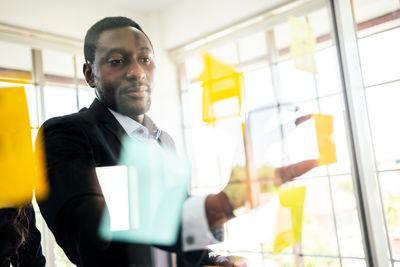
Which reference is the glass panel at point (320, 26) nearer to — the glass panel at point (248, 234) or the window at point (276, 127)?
the window at point (276, 127)

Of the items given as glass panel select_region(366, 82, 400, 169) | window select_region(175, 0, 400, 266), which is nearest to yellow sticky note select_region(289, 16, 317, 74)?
window select_region(175, 0, 400, 266)

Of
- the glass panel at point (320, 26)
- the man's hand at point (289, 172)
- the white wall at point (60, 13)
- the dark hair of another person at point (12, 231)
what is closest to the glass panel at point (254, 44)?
the glass panel at point (320, 26)

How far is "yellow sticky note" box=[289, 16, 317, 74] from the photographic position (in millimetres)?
414

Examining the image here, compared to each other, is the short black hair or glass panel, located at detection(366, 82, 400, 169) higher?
the short black hair

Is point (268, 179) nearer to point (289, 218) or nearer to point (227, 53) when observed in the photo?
point (289, 218)

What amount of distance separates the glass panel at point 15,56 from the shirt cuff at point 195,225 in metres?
0.26

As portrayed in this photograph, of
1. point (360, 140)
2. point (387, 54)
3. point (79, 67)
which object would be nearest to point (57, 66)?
point (79, 67)

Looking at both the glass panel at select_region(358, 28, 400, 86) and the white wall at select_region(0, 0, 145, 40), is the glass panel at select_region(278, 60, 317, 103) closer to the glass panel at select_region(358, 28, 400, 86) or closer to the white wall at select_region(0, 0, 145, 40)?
the glass panel at select_region(358, 28, 400, 86)

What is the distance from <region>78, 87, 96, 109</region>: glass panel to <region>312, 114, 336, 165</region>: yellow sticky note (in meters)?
0.29

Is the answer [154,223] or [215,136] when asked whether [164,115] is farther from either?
[154,223]

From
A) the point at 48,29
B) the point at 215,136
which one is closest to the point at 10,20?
the point at 48,29

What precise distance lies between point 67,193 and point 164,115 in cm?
27

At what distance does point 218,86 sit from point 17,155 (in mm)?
254

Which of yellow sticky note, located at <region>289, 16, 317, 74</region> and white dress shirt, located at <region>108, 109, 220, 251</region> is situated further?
yellow sticky note, located at <region>289, 16, 317, 74</region>
